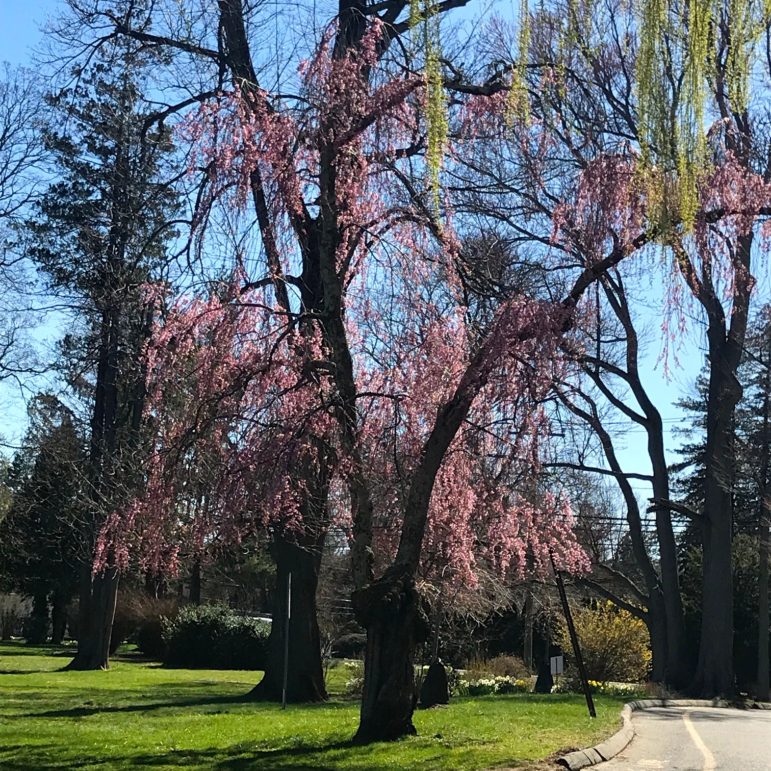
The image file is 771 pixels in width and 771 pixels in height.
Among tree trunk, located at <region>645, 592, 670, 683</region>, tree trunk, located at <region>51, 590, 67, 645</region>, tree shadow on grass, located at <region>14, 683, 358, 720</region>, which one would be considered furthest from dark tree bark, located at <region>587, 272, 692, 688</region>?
tree trunk, located at <region>51, 590, 67, 645</region>

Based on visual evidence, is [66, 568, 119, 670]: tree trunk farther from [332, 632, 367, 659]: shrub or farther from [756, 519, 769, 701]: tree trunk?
[756, 519, 769, 701]: tree trunk

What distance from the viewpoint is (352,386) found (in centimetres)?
1175

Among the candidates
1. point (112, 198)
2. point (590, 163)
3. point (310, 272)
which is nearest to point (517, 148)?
point (590, 163)

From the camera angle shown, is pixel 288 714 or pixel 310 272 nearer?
pixel 310 272

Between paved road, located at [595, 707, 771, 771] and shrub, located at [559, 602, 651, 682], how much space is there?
9.54 meters

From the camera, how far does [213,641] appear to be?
34125 mm

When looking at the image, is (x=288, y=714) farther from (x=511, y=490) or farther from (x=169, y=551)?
(x=511, y=490)

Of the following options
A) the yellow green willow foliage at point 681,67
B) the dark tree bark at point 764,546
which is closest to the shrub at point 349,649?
the dark tree bark at point 764,546

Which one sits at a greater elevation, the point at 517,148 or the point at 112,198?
the point at 112,198

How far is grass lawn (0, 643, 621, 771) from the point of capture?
987cm

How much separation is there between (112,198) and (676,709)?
15.9 m

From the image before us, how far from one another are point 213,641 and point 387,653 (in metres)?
24.9

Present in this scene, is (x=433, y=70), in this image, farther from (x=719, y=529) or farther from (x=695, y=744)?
(x=719, y=529)

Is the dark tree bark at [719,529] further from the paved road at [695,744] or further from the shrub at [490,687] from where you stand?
the paved road at [695,744]
